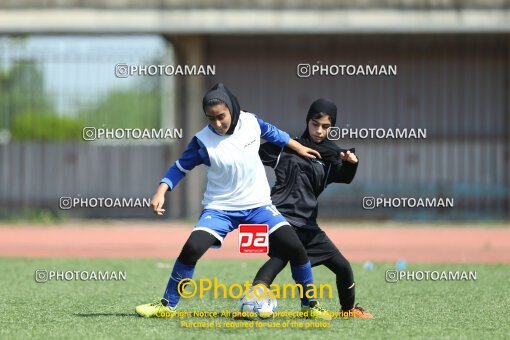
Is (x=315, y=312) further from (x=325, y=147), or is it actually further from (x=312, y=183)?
(x=325, y=147)

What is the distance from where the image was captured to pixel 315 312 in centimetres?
827

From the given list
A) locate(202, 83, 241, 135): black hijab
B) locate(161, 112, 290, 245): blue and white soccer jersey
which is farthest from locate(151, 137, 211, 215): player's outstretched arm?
locate(202, 83, 241, 135): black hijab

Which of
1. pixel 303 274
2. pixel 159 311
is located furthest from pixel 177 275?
pixel 303 274

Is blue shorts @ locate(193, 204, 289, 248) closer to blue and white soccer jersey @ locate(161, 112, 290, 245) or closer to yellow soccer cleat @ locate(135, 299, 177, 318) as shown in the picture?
blue and white soccer jersey @ locate(161, 112, 290, 245)

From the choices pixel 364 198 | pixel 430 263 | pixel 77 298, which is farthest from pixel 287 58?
pixel 77 298

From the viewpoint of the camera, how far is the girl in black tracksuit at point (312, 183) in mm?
8336

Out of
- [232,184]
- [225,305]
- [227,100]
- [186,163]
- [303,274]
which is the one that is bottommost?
[225,305]

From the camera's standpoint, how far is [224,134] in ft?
26.5

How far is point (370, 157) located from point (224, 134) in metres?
13.2

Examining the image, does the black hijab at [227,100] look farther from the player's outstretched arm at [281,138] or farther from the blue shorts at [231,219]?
the blue shorts at [231,219]

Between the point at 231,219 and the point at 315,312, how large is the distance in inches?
39.8

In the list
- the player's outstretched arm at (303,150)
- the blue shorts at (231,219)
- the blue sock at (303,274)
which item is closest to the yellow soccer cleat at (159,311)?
the blue shorts at (231,219)

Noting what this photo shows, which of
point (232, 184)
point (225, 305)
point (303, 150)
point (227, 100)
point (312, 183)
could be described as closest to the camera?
point (227, 100)

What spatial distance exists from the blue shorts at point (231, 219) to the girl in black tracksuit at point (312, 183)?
0.30 meters
